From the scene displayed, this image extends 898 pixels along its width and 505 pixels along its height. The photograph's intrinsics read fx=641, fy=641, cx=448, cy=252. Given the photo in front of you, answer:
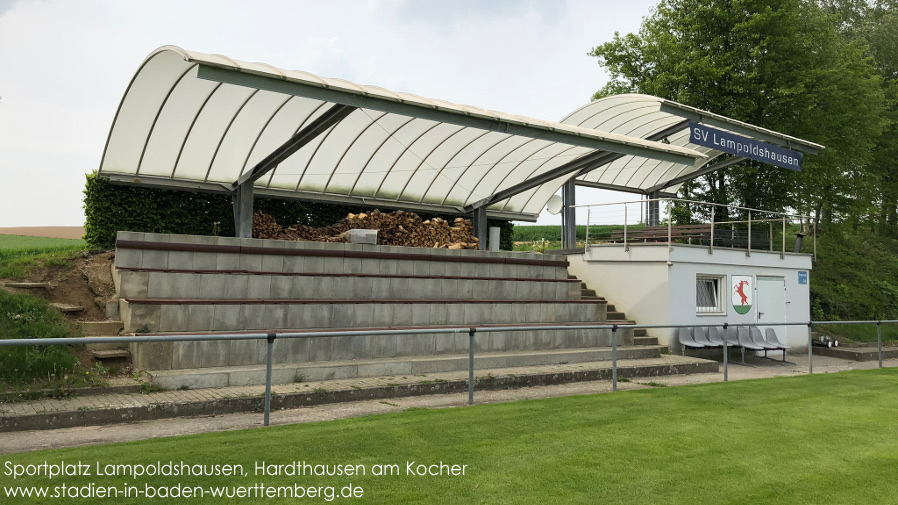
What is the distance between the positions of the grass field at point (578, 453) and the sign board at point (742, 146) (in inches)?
425

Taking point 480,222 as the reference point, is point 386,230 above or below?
below

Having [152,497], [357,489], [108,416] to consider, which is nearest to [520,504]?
[357,489]

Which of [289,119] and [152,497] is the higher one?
[289,119]

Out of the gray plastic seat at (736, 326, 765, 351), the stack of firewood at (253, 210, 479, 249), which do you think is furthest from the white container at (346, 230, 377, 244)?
the gray plastic seat at (736, 326, 765, 351)

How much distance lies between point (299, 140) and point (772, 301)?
14.1m

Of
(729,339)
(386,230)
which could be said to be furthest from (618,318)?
(386,230)

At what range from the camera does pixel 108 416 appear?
Answer: 7.39 meters

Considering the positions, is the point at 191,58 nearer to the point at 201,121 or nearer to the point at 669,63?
the point at 201,121

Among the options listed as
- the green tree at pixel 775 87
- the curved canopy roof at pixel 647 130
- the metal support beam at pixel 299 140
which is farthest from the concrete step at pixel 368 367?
the green tree at pixel 775 87

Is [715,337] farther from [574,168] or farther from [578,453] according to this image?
[578,453]

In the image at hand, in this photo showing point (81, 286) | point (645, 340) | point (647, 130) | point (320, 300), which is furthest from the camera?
point (647, 130)

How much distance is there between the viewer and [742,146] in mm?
18781

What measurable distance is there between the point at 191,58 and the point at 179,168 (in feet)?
19.9

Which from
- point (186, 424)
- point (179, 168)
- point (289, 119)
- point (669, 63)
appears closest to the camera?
point (186, 424)
